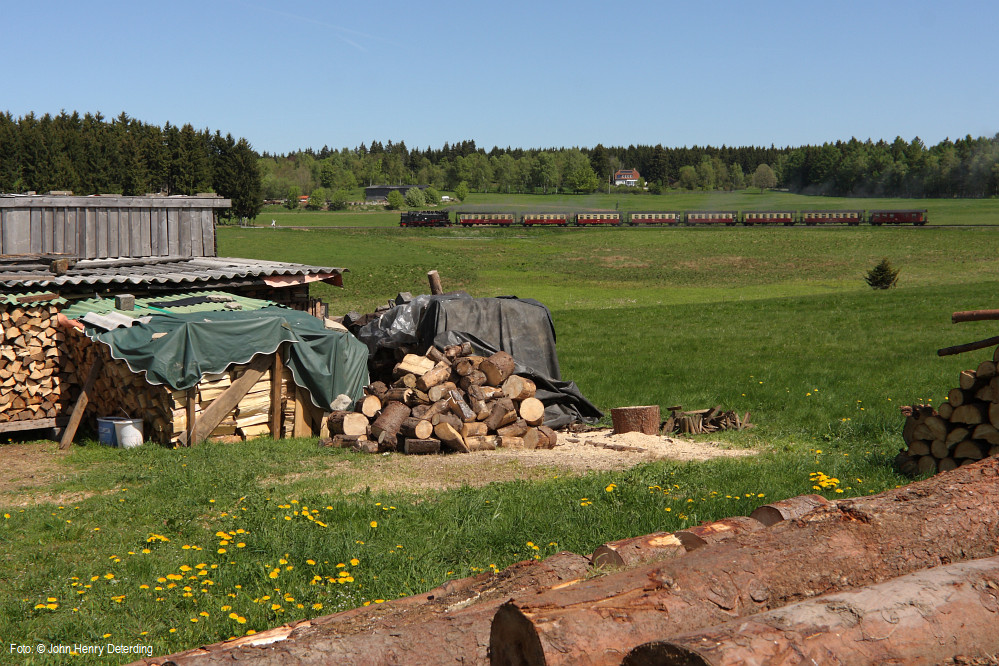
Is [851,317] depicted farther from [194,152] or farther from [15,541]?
[194,152]

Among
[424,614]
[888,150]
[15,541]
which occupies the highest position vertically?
[888,150]

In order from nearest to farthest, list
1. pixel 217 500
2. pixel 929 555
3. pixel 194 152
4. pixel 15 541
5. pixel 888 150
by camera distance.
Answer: pixel 929 555, pixel 15 541, pixel 217 500, pixel 194 152, pixel 888 150

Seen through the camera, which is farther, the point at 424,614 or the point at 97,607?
the point at 97,607

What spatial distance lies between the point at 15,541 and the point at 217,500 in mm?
1936

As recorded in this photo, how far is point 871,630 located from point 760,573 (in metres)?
0.66

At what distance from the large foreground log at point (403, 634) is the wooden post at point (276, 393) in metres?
9.19

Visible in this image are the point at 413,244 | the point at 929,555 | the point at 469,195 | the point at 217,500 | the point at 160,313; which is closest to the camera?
the point at 929,555

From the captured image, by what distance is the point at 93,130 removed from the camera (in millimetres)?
77562

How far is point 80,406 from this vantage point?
13.2 m

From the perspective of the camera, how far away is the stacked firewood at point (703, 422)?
1341cm

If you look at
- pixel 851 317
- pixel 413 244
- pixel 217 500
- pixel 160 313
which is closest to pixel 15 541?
pixel 217 500

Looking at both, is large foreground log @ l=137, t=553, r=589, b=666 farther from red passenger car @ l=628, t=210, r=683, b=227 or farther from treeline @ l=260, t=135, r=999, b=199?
treeline @ l=260, t=135, r=999, b=199

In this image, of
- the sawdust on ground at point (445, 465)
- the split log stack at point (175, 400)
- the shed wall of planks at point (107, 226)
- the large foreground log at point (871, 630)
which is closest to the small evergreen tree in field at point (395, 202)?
the shed wall of planks at point (107, 226)

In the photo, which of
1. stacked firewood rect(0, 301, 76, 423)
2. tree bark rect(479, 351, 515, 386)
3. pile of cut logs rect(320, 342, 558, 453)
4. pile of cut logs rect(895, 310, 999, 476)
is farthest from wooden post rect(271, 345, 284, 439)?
pile of cut logs rect(895, 310, 999, 476)
